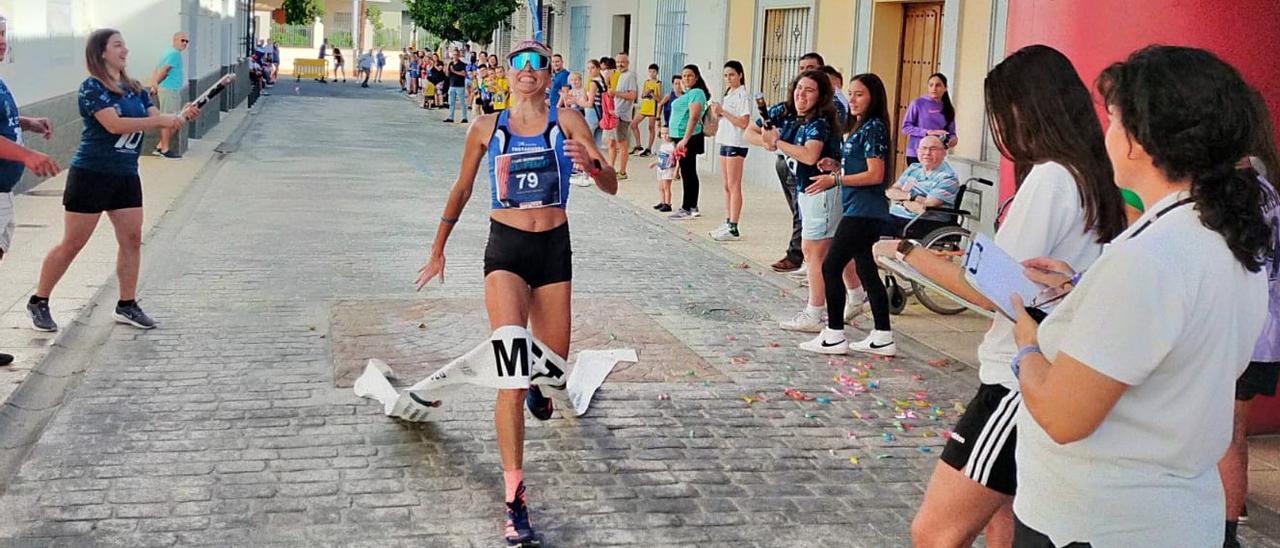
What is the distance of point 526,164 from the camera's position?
5277 mm

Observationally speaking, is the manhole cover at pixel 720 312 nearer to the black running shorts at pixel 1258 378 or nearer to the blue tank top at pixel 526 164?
the blue tank top at pixel 526 164

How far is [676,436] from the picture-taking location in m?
6.17

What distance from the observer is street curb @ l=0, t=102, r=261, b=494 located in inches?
227

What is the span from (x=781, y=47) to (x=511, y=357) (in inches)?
581

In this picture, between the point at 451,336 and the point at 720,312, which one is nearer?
the point at 451,336

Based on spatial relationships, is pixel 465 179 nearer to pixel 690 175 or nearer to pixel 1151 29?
pixel 1151 29

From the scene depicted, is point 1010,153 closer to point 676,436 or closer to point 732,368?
point 676,436

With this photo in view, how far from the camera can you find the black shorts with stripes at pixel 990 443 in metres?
3.25

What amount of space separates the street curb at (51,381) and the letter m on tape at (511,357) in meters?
2.02

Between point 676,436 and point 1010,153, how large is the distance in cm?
314

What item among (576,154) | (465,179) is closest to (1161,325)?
(576,154)

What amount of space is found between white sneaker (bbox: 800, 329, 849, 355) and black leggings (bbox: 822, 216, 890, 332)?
10 centimetres

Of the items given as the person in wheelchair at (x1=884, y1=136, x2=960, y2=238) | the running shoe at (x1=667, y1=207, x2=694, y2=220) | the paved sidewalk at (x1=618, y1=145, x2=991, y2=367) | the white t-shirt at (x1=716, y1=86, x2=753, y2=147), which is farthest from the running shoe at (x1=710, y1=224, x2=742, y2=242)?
the person in wheelchair at (x1=884, y1=136, x2=960, y2=238)

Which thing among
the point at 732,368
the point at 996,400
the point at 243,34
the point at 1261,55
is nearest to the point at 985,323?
the point at 732,368
